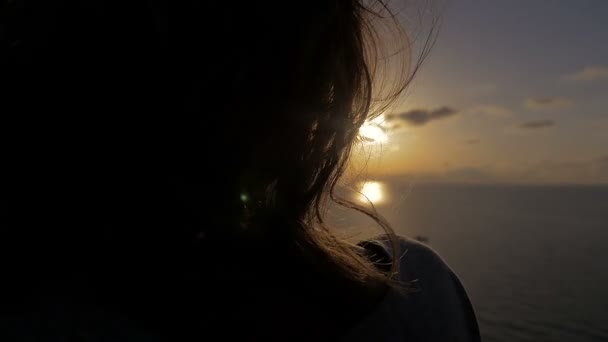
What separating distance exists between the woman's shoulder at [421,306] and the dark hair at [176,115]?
107 mm

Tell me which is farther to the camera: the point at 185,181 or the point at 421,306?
the point at 421,306

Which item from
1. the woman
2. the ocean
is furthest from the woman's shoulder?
the ocean

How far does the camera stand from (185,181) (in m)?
1.33

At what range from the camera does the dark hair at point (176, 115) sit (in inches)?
48.0

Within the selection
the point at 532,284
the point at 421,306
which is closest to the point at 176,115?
the point at 421,306

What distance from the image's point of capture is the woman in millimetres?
1159

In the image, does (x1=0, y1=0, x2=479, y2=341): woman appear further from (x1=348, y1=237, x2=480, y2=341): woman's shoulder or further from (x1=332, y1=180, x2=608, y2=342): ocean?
(x1=332, y1=180, x2=608, y2=342): ocean

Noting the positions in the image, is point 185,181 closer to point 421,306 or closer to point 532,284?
point 421,306

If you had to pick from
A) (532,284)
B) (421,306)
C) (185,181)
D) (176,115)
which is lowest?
(532,284)

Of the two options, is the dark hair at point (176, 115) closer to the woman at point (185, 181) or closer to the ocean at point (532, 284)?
the woman at point (185, 181)

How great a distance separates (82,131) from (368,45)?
1125 millimetres

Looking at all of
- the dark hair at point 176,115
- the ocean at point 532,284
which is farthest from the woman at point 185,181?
the ocean at point 532,284

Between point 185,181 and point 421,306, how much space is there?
34.2 inches

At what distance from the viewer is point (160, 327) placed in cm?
112
